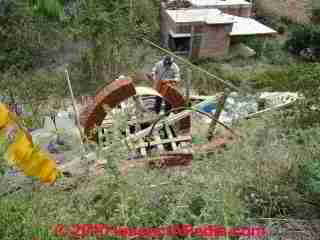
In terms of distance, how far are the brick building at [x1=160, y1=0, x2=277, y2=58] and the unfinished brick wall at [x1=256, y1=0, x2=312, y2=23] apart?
302cm

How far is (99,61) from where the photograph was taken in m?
9.40

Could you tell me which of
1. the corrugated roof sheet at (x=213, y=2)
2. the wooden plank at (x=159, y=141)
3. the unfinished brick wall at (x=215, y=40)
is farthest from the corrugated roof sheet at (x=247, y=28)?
the wooden plank at (x=159, y=141)

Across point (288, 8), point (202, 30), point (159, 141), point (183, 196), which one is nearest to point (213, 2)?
point (202, 30)

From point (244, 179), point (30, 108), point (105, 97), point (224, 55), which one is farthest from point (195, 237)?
point (224, 55)

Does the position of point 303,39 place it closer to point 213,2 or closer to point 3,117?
point 213,2

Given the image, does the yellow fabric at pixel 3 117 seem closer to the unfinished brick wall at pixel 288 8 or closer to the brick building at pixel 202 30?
the brick building at pixel 202 30

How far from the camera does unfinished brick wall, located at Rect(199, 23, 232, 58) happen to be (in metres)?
11.3

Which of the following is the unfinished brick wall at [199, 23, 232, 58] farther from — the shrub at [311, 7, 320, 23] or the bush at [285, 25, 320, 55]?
the shrub at [311, 7, 320, 23]

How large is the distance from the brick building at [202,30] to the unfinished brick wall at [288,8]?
3.02 metres

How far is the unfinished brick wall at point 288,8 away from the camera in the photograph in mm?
14393

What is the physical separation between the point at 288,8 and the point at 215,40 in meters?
5.15

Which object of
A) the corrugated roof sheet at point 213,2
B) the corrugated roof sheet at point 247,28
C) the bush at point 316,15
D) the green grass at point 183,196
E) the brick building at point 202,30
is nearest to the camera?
the green grass at point 183,196

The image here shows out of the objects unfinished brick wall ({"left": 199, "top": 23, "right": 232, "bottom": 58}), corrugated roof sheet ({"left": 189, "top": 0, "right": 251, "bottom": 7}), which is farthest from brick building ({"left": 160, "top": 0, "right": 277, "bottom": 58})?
corrugated roof sheet ({"left": 189, "top": 0, "right": 251, "bottom": 7})

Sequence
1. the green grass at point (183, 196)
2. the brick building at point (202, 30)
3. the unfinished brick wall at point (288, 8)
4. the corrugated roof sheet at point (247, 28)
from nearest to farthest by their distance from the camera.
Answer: the green grass at point (183, 196) → the brick building at point (202, 30) → the corrugated roof sheet at point (247, 28) → the unfinished brick wall at point (288, 8)
